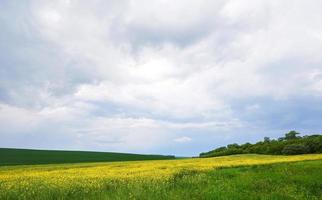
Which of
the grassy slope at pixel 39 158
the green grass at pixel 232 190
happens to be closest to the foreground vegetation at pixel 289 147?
the grassy slope at pixel 39 158

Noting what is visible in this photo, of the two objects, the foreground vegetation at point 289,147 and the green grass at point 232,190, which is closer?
the green grass at point 232,190

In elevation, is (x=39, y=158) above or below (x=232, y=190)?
above

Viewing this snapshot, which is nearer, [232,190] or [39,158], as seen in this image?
[232,190]

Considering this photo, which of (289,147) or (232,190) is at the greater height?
(289,147)

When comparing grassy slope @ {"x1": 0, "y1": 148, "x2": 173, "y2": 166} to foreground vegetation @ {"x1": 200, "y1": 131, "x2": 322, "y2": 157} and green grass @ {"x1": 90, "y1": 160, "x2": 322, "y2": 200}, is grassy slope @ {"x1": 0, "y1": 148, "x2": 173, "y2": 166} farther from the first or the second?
green grass @ {"x1": 90, "y1": 160, "x2": 322, "y2": 200}

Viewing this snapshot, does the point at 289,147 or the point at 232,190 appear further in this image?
the point at 289,147

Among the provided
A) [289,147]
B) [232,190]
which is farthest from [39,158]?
[232,190]

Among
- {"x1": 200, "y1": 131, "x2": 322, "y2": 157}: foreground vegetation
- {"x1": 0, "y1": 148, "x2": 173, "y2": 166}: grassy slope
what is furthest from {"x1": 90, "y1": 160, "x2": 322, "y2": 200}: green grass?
{"x1": 200, "y1": 131, "x2": 322, "y2": 157}: foreground vegetation

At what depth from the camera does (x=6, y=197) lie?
15.7 meters

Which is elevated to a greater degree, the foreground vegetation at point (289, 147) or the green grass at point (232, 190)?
the foreground vegetation at point (289, 147)

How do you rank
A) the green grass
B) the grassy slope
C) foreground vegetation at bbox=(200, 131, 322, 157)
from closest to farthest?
the green grass, the grassy slope, foreground vegetation at bbox=(200, 131, 322, 157)

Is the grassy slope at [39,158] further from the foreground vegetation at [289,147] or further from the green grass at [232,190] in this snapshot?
the green grass at [232,190]

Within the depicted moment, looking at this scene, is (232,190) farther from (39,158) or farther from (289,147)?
(39,158)

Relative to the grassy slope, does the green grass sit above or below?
below
